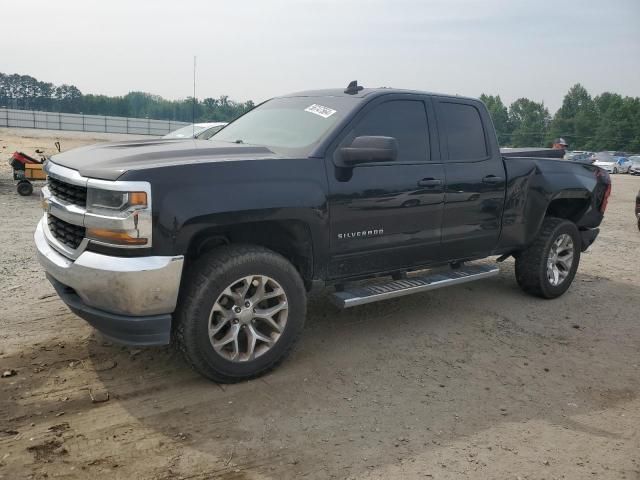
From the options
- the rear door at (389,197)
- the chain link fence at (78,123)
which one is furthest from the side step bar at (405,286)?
the chain link fence at (78,123)

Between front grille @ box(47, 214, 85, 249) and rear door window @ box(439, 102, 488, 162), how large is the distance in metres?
3.07

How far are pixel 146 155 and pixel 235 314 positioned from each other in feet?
3.91

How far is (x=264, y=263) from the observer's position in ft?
11.9

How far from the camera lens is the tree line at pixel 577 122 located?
89.7m

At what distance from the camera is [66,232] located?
11.8 feet

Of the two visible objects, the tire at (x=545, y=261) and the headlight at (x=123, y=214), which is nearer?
the headlight at (x=123, y=214)

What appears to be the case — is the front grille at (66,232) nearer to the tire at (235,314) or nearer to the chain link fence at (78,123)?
the tire at (235,314)

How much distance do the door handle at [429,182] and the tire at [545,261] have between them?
1.81 m

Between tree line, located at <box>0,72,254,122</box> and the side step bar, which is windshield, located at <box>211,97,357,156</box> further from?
tree line, located at <box>0,72,254,122</box>

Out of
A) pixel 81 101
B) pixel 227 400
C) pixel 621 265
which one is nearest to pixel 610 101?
pixel 81 101

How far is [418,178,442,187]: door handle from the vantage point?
4.50 m

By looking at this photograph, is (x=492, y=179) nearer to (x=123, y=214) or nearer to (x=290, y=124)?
(x=290, y=124)

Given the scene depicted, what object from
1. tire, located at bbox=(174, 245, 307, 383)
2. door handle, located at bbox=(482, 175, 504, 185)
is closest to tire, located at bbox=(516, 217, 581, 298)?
door handle, located at bbox=(482, 175, 504, 185)

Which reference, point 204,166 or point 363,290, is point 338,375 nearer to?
point 363,290
